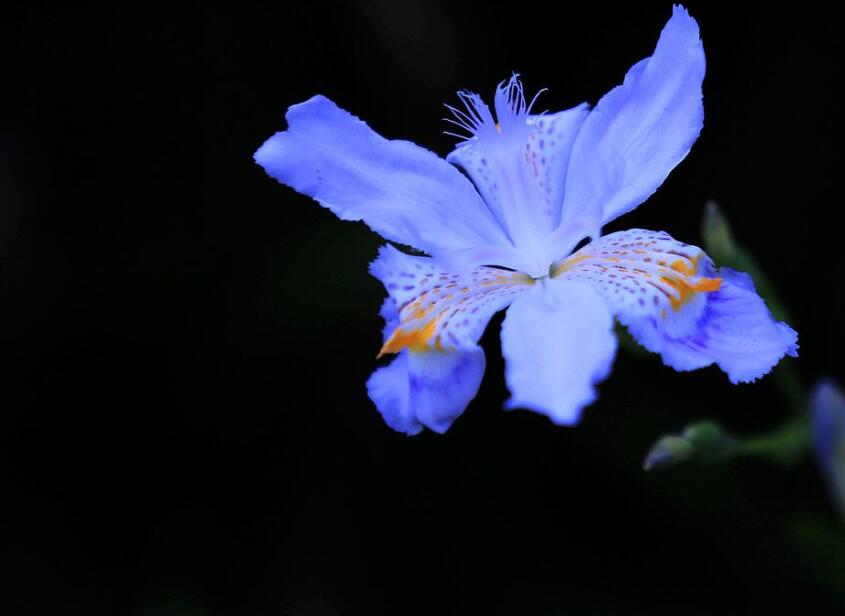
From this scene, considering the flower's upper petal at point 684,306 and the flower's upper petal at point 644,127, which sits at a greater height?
the flower's upper petal at point 644,127

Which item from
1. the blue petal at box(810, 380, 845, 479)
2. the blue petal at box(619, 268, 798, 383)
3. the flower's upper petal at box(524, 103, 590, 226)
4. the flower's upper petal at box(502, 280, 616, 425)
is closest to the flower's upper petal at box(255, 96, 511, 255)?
the flower's upper petal at box(524, 103, 590, 226)

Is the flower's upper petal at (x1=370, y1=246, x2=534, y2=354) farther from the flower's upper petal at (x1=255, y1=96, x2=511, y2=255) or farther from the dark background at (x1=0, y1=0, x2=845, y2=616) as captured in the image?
the dark background at (x1=0, y1=0, x2=845, y2=616)

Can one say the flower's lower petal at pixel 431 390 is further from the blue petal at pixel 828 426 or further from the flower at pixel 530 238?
the blue petal at pixel 828 426

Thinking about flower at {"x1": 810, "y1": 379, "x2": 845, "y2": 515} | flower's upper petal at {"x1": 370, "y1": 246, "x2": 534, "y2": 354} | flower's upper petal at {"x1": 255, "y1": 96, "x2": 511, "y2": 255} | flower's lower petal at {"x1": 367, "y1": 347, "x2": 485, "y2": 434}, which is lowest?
flower at {"x1": 810, "y1": 379, "x2": 845, "y2": 515}

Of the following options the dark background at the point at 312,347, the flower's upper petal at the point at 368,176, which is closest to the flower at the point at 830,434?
the dark background at the point at 312,347

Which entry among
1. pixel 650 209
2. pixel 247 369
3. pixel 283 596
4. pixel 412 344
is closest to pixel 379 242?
pixel 247 369

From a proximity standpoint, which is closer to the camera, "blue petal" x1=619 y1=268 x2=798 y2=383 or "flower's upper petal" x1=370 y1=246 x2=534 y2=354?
"blue petal" x1=619 y1=268 x2=798 y2=383

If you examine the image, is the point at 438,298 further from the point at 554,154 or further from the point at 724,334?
the point at 724,334
